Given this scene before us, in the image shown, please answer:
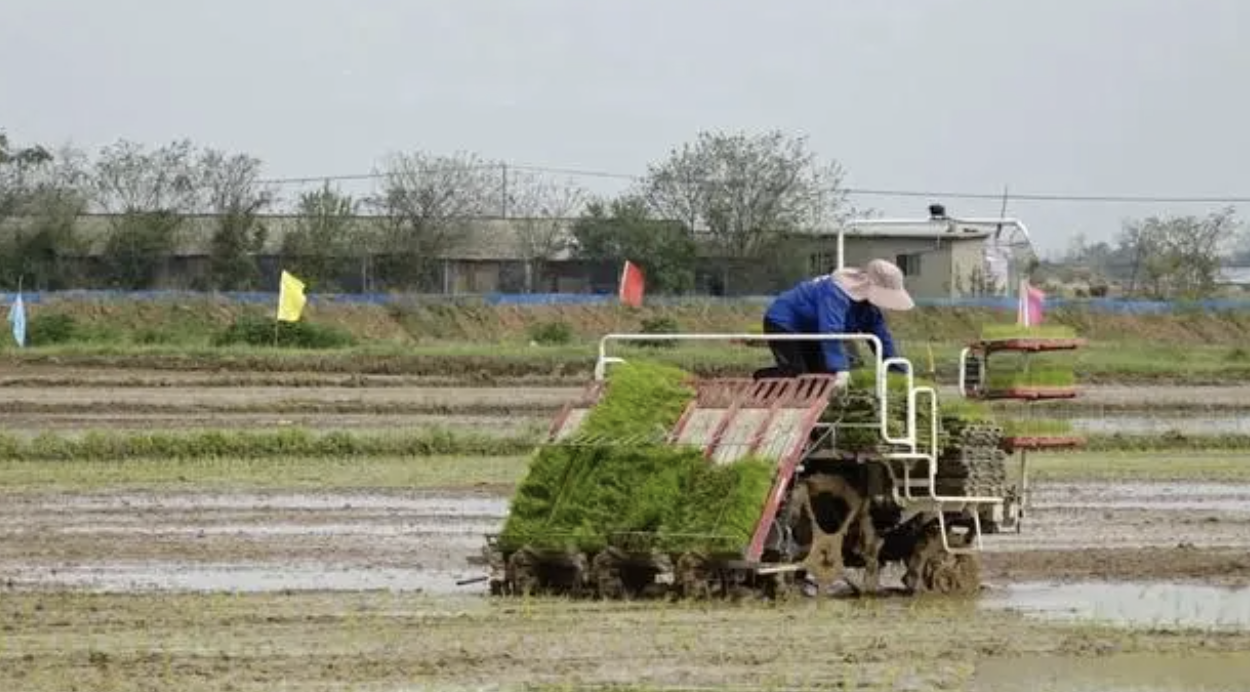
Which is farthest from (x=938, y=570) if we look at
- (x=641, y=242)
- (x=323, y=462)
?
(x=641, y=242)

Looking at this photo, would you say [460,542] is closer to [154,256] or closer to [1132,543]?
[1132,543]

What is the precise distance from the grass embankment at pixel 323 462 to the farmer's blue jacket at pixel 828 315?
906 centimetres

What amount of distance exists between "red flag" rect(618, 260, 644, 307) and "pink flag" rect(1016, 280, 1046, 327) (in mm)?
42580

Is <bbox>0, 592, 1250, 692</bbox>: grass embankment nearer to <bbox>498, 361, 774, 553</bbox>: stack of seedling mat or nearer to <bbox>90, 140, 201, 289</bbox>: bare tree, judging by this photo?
<bbox>498, 361, 774, 553</bbox>: stack of seedling mat

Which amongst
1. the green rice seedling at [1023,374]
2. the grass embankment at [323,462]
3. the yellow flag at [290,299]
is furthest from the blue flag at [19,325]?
the green rice seedling at [1023,374]

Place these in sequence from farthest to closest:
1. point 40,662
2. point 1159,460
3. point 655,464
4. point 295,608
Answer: point 1159,460, point 655,464, point 295,608, point 40,662

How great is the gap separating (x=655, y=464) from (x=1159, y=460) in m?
15.5

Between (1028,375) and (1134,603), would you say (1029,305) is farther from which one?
(1134,603)

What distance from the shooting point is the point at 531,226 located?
79.4 metres

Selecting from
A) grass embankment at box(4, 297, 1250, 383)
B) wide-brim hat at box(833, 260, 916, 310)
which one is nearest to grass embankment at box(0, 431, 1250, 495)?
wide-brim hat at box(833, 260, 916, 310)

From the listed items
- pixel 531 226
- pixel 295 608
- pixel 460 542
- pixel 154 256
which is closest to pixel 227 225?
pixel 154 256

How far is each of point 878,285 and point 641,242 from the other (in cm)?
5794

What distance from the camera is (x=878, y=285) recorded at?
15.6 m

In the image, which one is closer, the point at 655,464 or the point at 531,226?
the point at 655,464
